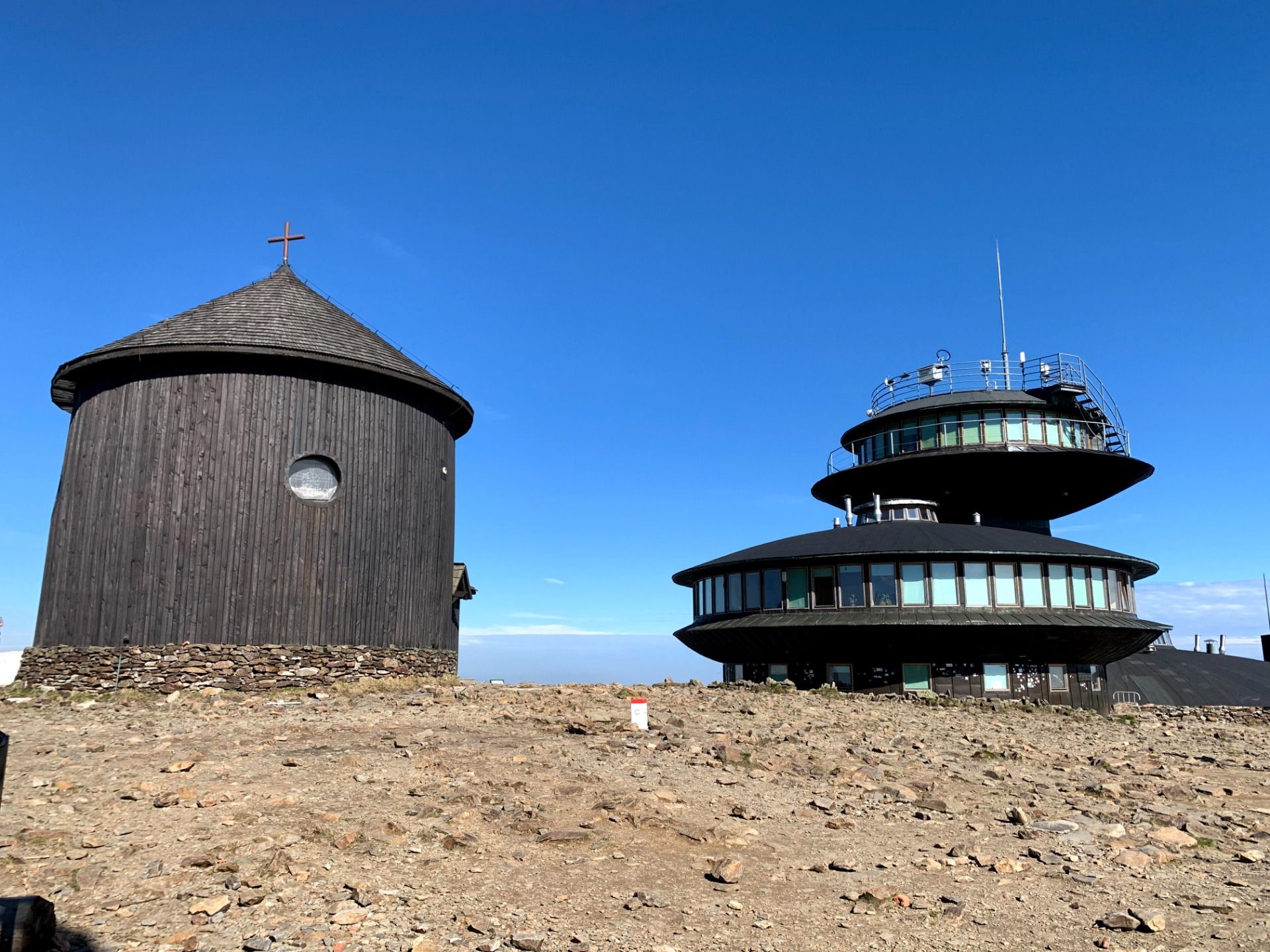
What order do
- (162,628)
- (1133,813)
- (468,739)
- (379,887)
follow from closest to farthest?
1. (379,887)
2. (1133,813)
3. (468,739)
4. (162,628)

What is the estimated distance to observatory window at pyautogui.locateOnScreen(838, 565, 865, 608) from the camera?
2833 cm

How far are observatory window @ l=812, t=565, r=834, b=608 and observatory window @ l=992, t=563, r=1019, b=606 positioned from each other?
16.2 feet

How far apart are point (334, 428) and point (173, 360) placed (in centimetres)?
442

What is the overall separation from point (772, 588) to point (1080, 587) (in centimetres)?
972

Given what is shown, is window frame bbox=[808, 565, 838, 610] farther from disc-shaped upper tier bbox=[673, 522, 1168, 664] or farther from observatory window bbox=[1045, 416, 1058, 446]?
observatory window bbox=[1045, 416, 1058, 446]

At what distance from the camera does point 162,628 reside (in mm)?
22641

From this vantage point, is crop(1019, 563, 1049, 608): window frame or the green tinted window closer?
crop(1019, 563, 1049, 608): window frame

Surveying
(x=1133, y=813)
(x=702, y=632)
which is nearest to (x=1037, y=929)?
(x=1133, y=813)

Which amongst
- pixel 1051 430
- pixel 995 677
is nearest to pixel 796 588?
pixel 995 677

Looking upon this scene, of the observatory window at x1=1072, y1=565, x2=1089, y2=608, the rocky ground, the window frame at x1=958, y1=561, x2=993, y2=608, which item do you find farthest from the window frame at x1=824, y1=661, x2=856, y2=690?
the rocky ground

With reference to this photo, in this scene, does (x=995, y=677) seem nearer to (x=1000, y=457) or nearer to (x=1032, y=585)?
(x=1032, y=585)

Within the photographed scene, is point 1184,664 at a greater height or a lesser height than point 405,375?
lesser

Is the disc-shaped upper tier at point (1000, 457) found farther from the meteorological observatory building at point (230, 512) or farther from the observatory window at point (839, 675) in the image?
the meteorological observatory building at point (230, 512)

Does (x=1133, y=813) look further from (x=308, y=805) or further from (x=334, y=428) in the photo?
(x=334, y=428)
